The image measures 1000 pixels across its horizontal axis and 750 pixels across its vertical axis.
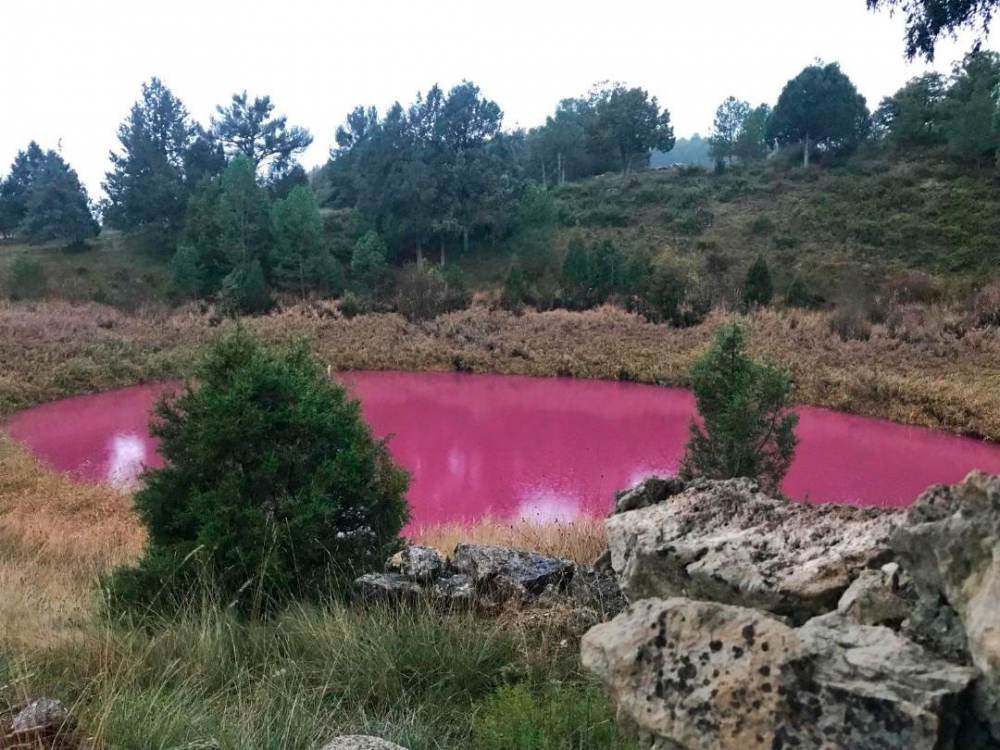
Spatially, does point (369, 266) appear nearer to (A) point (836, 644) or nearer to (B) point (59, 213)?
(B) point (59, 213)

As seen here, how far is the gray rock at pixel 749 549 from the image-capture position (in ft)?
5.90

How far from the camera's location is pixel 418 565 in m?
3.76

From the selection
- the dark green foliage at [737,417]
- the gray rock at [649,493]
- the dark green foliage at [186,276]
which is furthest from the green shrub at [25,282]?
the gray rock at [649,493]

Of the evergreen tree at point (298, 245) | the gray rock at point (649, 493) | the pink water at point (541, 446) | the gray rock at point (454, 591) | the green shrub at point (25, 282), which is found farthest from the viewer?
the evergreen tree at point (298, 245)

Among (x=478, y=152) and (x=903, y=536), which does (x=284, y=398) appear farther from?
(x=478, y=152)

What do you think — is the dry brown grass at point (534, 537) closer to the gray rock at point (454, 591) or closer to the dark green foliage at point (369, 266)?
the gray rock at point (454, 591)

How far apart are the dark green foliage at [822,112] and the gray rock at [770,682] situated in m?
41.6

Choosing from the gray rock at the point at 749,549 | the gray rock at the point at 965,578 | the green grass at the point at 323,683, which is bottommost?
the green grass at the point at 323,683

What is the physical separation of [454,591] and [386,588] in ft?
0.96

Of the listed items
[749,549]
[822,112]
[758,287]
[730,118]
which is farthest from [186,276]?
[730,118]

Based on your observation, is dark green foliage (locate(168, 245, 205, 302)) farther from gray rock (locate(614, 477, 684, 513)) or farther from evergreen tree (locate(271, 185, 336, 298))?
gray rock (locate(614, 477, 684, 513))

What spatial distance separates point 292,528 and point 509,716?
1.94 metres

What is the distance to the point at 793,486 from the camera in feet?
31.5

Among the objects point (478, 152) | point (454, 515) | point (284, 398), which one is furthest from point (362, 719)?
point (478, 152)
